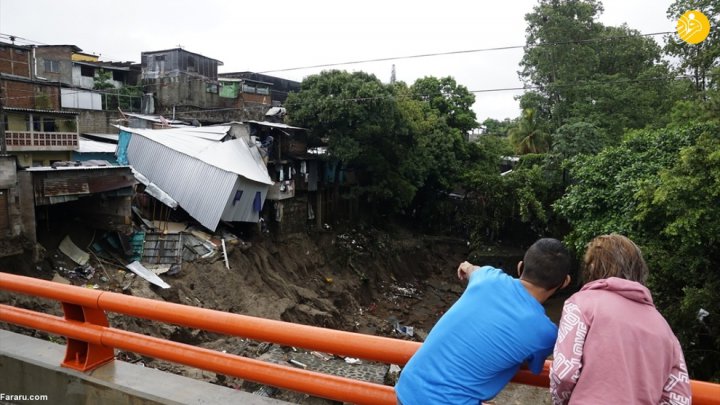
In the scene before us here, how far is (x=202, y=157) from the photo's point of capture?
1738 centimetres

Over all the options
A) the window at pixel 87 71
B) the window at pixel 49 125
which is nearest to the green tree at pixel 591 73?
the window at pixel 49 125

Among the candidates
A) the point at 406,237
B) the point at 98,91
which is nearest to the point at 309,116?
the point at 406,237

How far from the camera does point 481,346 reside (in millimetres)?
1783

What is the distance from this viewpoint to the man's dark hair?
1.85 metres

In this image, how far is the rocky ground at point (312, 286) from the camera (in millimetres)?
11594

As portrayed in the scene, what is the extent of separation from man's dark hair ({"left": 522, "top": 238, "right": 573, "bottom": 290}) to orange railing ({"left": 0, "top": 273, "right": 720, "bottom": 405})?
12.8 inches

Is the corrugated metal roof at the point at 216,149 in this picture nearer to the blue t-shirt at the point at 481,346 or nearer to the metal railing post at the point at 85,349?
the metal railing post at the point at 85,349

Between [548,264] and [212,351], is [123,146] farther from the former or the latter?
[548,264]

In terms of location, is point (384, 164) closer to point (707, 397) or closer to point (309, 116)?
point (309, 116)

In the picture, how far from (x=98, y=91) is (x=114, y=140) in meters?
5.90

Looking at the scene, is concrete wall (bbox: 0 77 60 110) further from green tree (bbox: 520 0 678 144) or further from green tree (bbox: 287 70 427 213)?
green tree (bbox: 520 0 678 144)

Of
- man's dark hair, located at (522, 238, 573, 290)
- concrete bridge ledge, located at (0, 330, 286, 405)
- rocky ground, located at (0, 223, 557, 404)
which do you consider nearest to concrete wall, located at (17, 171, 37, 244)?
rocky ground, located at (0, 223, 557, 404)

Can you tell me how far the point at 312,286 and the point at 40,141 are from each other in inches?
499

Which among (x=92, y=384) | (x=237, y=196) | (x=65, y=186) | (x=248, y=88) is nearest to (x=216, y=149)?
(x=237, y=196)
